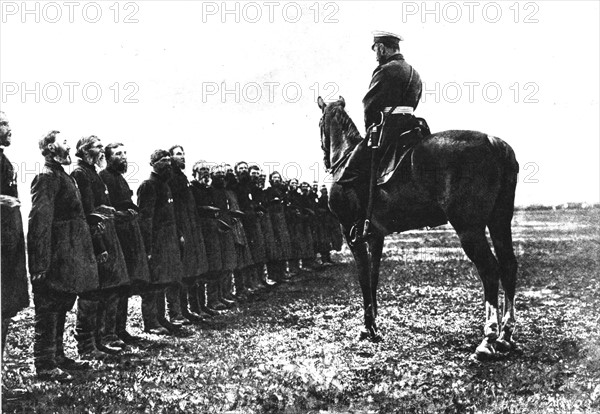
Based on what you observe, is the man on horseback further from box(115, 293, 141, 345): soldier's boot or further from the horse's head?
box(115, 293, 141, 345): soldier's boot

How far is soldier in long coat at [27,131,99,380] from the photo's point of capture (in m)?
5.68

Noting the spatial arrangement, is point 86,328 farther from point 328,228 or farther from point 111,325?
point 328,228

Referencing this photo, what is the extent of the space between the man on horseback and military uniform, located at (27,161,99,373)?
2.89m

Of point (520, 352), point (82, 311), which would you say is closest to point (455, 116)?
point (520, 352)

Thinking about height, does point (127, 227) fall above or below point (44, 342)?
above

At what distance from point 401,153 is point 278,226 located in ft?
20.3

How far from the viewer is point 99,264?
21.4 feet

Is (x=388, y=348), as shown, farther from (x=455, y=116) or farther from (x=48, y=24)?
(x=48, y=24)

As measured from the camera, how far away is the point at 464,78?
694 centimetres

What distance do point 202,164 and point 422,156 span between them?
13.2 ft

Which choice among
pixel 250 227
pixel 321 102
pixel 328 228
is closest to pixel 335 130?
pixel 321 102

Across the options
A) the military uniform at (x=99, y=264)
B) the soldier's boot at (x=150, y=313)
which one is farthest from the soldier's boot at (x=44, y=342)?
the soldier's boot at (x=150, y=313)

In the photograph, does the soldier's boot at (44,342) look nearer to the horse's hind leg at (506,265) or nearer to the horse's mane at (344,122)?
the horse's mane at (344,122)

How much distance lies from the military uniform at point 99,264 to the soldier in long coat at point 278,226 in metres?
5.78
